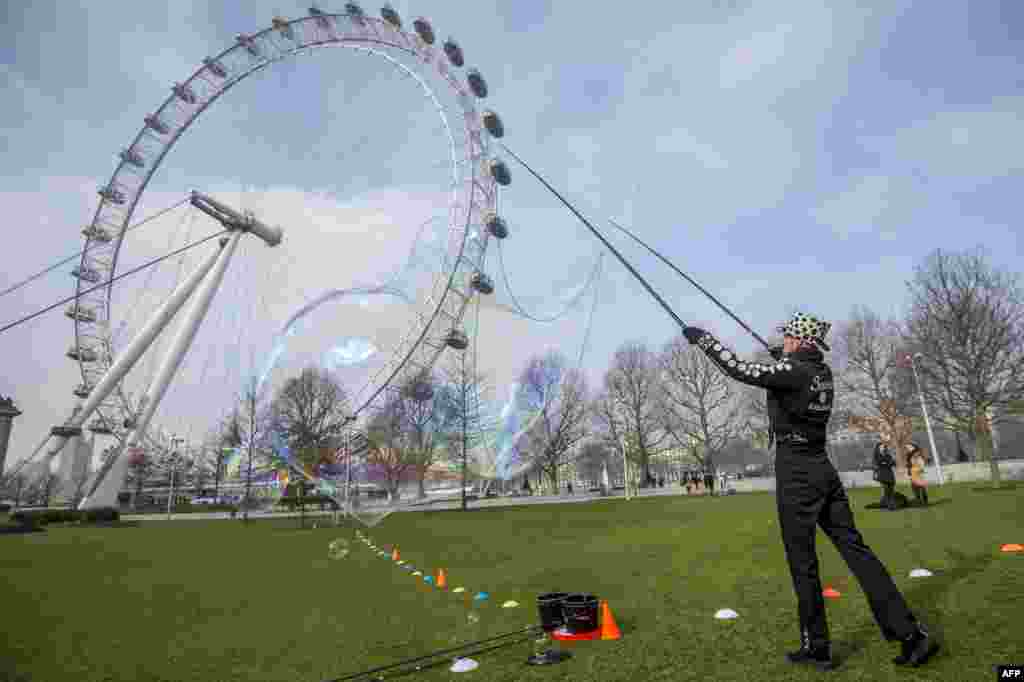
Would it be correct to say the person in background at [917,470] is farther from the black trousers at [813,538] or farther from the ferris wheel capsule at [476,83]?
the ferris wheel capsule at [476,83]

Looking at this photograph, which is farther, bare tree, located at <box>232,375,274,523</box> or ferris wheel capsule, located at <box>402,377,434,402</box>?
bare tree, located at <box>232,375,274,523</box>

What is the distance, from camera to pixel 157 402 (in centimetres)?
3189

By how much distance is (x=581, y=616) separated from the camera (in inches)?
211

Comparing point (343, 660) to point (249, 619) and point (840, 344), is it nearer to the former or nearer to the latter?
point (249, 619)

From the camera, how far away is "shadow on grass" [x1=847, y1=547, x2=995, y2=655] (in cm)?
476

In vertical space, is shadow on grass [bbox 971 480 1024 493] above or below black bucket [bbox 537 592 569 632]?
below

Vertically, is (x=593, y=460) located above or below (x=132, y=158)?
below

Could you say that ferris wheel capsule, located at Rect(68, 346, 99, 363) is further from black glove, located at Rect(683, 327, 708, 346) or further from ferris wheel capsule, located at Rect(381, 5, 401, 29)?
black glove, located at Rect(683, 327, 708, 346)

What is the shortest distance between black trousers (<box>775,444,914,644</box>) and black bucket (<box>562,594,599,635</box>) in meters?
1.95

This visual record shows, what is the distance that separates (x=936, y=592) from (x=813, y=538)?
315cm

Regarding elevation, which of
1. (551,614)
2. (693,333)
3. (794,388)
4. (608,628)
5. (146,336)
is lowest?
(608,628)

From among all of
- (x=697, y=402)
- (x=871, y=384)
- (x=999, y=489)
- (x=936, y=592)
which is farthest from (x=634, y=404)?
(x=936, y=592)

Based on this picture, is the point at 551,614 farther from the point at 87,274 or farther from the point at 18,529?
the point at 87,274

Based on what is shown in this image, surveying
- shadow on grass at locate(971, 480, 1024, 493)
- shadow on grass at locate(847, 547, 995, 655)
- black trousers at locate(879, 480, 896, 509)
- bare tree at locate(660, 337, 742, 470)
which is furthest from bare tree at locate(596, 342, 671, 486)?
shadow on grass at locate(847, 547, 995, 655)
